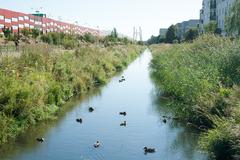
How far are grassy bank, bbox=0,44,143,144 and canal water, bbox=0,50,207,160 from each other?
0.51 metres

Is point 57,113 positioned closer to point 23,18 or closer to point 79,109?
point 79,109

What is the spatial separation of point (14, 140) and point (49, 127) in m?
2.54

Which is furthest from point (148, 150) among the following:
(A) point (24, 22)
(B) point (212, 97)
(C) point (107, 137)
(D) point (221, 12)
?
(D) point (221, 12)

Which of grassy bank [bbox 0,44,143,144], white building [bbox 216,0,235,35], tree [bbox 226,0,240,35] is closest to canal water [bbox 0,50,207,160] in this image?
grassy bank [bbox 0,44,143,144]

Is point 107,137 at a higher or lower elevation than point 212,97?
lower

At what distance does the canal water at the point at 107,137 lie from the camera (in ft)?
44.3

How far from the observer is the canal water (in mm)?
13508

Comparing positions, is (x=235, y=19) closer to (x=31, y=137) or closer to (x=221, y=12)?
(x=31, y=137)

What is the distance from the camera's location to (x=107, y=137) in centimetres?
1568

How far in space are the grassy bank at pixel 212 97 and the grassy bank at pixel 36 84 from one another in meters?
5.37

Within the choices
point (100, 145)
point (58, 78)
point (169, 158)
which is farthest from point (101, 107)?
point (169, 158)

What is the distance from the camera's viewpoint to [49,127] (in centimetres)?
1720

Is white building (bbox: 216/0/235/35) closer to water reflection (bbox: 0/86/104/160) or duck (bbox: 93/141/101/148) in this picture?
water reflection (bbox: 0/86/104/160)

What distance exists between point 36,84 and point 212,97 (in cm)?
Result: 743
